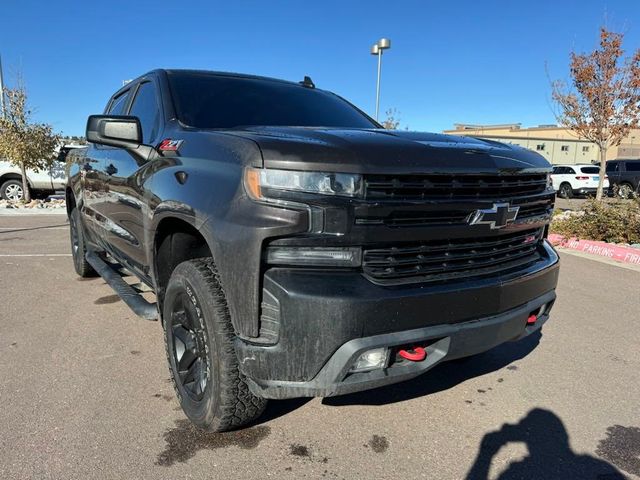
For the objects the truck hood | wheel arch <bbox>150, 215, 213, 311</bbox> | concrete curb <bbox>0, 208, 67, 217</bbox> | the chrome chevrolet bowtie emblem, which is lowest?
concrete curb <bbox>0, 208, 67, 217</bbox>

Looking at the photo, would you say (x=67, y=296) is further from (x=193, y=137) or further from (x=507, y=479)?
(x=507, y=479)

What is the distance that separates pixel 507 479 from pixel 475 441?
1.07 feet

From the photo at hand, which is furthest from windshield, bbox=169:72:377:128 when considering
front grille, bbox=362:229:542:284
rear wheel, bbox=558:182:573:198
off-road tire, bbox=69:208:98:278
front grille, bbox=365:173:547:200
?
rear wheel, bbox=558:182:573:198

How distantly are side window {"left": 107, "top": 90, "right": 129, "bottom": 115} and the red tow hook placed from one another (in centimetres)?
337

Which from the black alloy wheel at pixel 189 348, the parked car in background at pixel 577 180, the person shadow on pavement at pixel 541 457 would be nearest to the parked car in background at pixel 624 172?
the parked car in background at pixel 577 180

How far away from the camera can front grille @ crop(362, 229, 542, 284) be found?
2.05 metres

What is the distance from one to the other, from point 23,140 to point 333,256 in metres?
13.8

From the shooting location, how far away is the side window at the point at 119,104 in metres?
4.39

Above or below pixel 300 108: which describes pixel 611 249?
below

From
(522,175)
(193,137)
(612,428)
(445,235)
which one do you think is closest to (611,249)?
(612,428)

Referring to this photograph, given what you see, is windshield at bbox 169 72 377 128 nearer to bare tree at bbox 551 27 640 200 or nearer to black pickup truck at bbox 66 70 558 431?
black pickup truck at bbox 66 70 558 431

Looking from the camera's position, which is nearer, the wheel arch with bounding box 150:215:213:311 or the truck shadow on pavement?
the wheel arch with bounding box 150:215:213:311

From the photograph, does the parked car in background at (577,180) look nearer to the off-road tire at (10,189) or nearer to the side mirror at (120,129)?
the off-road tire at (10,189)

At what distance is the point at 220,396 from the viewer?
7.50ft
